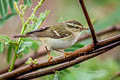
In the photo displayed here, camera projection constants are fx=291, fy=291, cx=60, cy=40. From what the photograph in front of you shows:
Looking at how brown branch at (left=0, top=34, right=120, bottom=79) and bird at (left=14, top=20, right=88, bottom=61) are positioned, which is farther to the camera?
bird at (left=14, top=20, right=88, bottom=61)

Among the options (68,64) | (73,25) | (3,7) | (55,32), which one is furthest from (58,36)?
(68,64)

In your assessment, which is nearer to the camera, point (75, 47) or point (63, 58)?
point (63, 58)

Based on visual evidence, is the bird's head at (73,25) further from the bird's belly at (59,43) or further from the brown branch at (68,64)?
the brown branch at (68,64)

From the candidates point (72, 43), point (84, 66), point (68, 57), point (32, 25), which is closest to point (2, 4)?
point (32, 25)

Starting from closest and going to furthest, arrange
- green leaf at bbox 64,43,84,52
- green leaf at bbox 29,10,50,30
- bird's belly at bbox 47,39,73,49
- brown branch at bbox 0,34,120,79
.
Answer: brown branch at bbox 0,34,120,79 → green leaf at bbox 29,10,50,30 → green leaf at bbox 64,43,84,52 → bird's belly at bbox 47,39,73,49

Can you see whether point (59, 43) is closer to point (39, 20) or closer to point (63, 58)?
point (39, 20)

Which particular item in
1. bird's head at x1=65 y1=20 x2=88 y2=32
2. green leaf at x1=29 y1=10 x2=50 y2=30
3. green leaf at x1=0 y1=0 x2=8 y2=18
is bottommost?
bird's head at x1=65 y1=20 x2=88 y2=32

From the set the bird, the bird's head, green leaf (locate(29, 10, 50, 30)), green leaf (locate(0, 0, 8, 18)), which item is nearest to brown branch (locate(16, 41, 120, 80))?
green leaf (locate(29, 10, 50, 30))

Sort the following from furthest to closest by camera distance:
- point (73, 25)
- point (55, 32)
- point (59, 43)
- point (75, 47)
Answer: point (73, 25) < point (55, 32) < point (59, 43) < point (75, 47)

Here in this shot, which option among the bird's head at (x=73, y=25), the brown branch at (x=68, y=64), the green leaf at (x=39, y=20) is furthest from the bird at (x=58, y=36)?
the brown branch at (x=68, y=64)

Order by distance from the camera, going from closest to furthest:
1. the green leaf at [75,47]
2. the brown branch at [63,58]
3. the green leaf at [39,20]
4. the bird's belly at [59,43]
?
the brown branch at [63,58]
the green leaf at [39,20]
the green leaf at [75,47]
the bird's belly at [59,43]

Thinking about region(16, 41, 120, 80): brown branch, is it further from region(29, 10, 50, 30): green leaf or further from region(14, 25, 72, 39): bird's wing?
region(14, 25, 72, 39): bird's wing

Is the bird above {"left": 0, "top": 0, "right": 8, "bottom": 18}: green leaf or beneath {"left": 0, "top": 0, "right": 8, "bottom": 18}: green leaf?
beneath

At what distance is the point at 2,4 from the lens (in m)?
1.66
